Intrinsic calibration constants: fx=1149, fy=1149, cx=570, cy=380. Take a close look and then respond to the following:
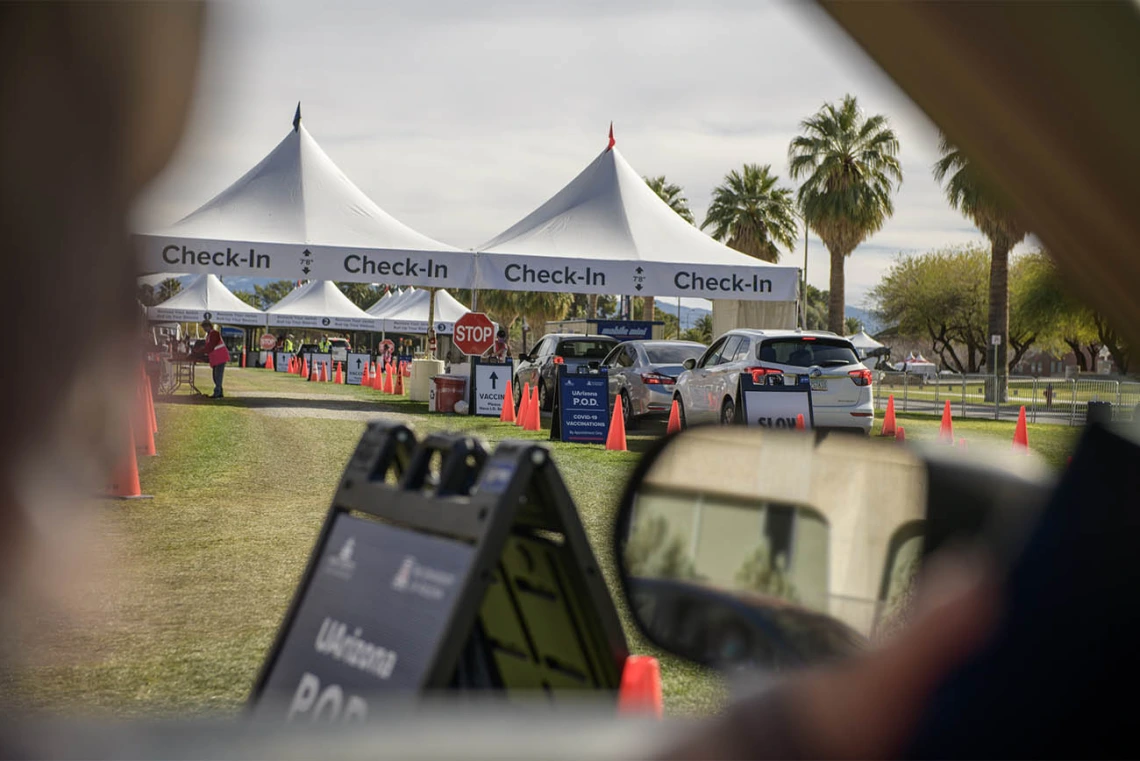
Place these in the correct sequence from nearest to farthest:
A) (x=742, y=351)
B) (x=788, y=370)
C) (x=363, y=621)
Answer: (x=363, y=621)
(x=788, y=370)
(x=742, y=351)

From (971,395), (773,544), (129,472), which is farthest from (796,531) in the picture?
(971,395)

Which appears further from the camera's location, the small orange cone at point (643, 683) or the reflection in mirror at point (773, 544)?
the small orange cone at point (643, 683)

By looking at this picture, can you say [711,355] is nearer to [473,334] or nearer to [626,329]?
[473,334]

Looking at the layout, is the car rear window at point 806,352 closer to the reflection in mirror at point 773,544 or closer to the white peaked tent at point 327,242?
the white peaked tent at point 327,242

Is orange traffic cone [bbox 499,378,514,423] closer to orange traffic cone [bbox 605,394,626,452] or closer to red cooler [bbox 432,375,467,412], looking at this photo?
red cooler [bbox 432,375,467,412]

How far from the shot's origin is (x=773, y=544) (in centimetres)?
99

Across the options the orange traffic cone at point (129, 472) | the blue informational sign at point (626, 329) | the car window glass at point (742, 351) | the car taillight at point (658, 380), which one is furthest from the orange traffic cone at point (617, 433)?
the blue informational sign at point (626, 329)

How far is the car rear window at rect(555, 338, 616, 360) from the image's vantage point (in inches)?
848

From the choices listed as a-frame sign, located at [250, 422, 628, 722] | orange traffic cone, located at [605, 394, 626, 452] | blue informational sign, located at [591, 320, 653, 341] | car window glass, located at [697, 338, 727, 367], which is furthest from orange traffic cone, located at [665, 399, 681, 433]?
blue informational sign, located at [591, 320, 653, 341]

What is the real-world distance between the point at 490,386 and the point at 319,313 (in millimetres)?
45679

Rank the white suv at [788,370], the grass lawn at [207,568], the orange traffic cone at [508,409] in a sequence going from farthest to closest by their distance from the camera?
the orange traffic cone at [508,409] → the white suv at [788,370] → the grass lawn at [207,568]

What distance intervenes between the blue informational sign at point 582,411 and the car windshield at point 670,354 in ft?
8.49

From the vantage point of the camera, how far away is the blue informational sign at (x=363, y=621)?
Answer: 6.04ft

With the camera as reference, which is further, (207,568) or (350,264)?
(350,264)
